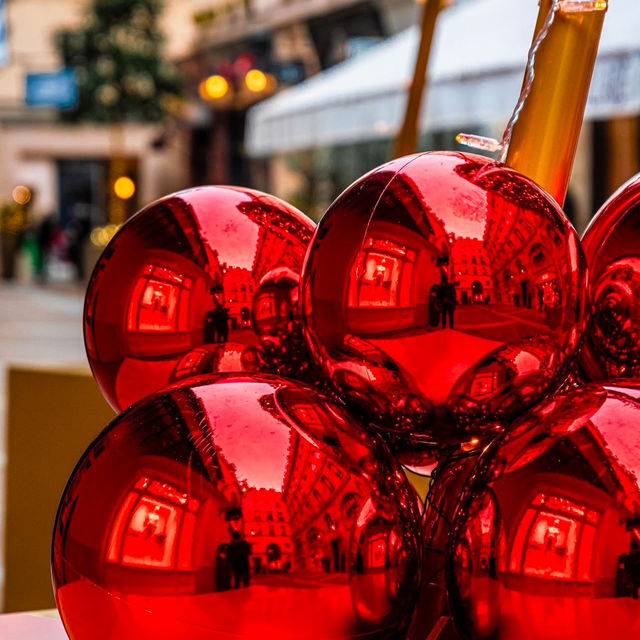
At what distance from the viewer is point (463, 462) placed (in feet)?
2.58

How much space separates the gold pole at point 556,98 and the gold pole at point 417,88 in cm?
48

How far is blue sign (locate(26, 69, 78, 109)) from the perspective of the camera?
19.5m

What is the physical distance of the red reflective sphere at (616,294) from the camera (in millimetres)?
759

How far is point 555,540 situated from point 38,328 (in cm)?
1057

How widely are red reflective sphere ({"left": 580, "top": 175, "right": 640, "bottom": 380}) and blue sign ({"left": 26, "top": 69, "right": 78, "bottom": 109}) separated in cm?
1953

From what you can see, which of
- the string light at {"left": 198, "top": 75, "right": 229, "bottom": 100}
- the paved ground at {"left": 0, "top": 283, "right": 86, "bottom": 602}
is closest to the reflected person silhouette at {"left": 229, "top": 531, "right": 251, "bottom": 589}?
the paved ground at {"left": 0, "top": 283, "right": 86, "bottom": 602}

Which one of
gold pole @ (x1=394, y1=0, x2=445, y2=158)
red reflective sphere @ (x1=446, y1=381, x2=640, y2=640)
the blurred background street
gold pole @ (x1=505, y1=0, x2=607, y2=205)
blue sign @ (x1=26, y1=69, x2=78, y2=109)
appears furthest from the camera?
blue sign @ (x1=26, y1=69, x2=78, y2=109)

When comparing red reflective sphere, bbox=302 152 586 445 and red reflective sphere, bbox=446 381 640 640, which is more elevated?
red reflective sphere, bbox=302 152 586 445

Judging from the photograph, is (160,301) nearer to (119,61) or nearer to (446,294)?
(446,294)

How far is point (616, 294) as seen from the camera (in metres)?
0.77

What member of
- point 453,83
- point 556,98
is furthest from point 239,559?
point 453,83

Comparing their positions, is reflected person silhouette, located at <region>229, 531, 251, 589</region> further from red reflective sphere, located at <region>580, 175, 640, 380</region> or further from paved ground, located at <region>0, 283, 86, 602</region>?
Result: paved ground, located at <region>0, 283, 86, 602</region>

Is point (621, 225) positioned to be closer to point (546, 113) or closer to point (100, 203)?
point (546, 113)

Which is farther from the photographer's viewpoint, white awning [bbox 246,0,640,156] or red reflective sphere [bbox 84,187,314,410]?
white awning [bbox 246,0,640,156]
